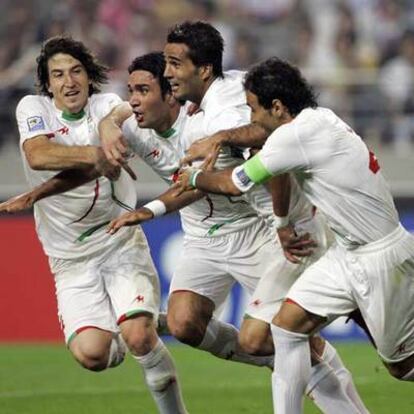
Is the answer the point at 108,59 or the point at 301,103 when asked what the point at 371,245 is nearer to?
the point at 301,103

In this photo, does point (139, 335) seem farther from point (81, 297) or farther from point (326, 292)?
point (326, 292)

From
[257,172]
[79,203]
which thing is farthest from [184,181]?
[79,203]

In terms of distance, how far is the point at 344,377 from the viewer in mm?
8281

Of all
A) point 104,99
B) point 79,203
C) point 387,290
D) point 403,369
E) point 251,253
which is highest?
point 104,99

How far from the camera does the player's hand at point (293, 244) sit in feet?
27.0

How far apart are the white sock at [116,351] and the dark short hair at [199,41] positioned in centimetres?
179

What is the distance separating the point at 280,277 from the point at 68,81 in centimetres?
185

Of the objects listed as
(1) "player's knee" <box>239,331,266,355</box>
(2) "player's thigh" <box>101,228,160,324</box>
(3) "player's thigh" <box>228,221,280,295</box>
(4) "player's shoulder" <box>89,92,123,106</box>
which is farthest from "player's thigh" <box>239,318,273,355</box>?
(4) "player's shoulder" <box>89,92,123,106</box>

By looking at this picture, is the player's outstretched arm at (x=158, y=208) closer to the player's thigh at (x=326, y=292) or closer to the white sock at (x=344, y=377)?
the player's thigh at (x=326, y=292)

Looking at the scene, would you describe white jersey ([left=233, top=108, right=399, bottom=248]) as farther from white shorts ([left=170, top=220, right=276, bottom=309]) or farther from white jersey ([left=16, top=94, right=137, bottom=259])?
white jersey ([left=16, top=94, right=137, bottom=259])

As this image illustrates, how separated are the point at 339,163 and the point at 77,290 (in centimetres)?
221

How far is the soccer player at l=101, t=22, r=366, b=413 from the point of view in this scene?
8.24 metres

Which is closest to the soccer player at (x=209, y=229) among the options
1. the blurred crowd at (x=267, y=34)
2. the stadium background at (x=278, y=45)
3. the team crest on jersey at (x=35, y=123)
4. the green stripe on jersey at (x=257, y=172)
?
the team crest on jersey at (x=35, y=123)

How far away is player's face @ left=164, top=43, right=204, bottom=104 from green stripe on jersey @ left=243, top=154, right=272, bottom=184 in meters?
1.08
